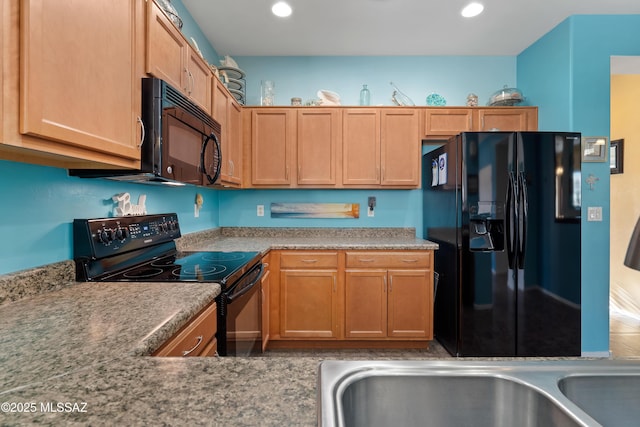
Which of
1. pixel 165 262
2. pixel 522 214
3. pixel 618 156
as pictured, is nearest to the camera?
pixel 165 262

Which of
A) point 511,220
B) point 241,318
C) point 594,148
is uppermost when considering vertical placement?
point 594,148

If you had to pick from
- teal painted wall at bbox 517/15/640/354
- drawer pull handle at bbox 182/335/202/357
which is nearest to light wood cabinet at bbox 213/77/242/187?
drawer pull handle at bbox 182/335/202/357

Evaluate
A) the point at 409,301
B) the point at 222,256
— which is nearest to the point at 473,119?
the point at 409,301

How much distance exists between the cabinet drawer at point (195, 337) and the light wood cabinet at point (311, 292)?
1.32 meters

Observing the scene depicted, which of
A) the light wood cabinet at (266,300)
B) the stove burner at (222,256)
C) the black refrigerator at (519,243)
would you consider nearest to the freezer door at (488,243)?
the black refrigerator at (519,243)

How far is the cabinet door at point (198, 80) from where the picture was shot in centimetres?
177

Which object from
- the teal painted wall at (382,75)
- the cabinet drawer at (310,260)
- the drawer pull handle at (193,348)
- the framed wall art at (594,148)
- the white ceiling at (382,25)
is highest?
the white ceiling at (382,25)

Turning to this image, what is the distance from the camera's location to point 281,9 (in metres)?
2.38

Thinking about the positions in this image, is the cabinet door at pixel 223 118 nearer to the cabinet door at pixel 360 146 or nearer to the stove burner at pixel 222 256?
the stove burner at pixel 222 256

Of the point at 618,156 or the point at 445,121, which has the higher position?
the point at 445,121

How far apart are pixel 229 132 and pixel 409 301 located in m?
2.11

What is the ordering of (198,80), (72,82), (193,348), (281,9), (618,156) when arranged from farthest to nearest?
1. (618,156)
2. (281,9)
3. (198,80)
4. (193,348)
5. (72,82)

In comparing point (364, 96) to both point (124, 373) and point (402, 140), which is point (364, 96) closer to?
point (402, 140)

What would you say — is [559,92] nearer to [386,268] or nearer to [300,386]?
[386,268]
